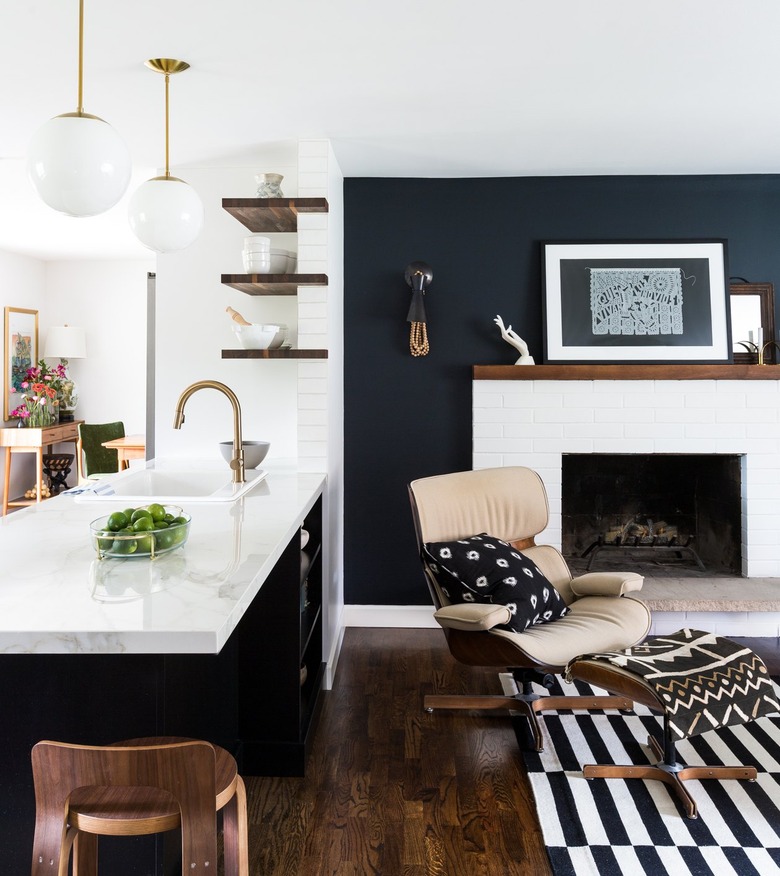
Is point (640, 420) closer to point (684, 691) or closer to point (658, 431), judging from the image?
point (658, 431)

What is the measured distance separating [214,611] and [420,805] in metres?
1.37

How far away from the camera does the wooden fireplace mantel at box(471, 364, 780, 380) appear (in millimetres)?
3904

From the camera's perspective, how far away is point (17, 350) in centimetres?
696

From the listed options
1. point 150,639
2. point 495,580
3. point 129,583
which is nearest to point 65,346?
point 495,580

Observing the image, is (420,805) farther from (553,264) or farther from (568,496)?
(553,264)

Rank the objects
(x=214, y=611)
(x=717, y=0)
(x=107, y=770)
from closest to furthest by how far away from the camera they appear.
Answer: (x=107, y=770), (x=214, y=611), (x=717, y=0)

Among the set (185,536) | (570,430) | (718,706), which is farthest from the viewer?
(570,430)

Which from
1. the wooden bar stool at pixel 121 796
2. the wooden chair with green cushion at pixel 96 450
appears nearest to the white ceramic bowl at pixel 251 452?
the wooden bar stool at pixel 121 796

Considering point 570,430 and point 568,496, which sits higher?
point 570,430

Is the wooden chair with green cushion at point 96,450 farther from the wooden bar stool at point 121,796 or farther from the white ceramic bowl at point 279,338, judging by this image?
the wooden bar stool at point 121,796

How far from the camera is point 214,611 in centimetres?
142

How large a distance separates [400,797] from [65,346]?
590cm

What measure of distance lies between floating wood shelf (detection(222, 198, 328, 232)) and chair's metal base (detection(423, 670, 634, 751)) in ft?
6.90

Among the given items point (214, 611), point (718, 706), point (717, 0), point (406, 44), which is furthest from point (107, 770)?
point (717, 0)
